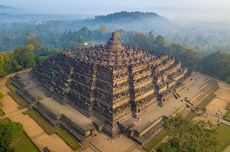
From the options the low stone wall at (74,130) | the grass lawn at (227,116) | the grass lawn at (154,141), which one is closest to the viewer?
the grass lawn at (154,141)

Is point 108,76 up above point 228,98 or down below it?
above

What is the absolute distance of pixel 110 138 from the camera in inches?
1266

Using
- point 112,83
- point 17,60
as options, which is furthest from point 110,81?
point 17,60

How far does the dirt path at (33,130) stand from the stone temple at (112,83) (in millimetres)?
5985

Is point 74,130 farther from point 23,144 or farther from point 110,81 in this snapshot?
point 110,81

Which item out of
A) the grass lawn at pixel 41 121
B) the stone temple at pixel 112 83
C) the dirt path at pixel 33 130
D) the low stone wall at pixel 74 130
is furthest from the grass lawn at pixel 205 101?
the grass lawn at pixel 41 121

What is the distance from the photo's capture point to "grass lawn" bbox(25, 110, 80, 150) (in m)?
31.0

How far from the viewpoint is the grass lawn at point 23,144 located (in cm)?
2986

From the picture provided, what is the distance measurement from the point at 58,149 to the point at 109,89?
41.1ft

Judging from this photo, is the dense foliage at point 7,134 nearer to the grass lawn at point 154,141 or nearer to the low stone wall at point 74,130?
the low stone wall at point 74,130

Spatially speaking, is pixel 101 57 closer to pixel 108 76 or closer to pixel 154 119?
pixel 108 76

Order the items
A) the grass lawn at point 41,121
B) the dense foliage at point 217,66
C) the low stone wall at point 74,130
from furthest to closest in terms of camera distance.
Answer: the dense foliage at point 217,66, the grass lawn at point 41,121, the low stone wall at point 74,130

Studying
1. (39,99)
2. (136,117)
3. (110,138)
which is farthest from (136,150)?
(39,99)

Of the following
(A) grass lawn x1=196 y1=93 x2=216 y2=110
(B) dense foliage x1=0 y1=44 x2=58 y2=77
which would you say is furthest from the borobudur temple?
(B) dense foliage x1=0 y1=44 x2=58 y2=77
